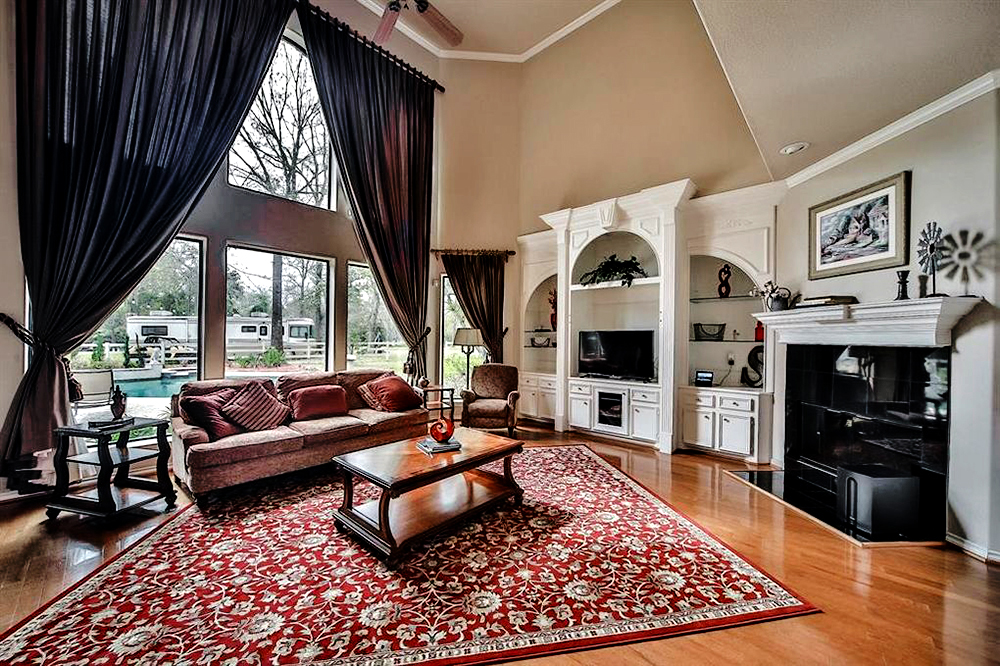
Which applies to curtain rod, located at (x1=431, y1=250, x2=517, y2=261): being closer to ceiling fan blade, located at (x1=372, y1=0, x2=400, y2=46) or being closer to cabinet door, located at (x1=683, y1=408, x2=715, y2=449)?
ceiling fan blade, located at (x1=372, y1=0, x2=400, y2=46)

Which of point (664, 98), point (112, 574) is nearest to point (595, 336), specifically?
point (664, 98)

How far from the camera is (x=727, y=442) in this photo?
4535 mm

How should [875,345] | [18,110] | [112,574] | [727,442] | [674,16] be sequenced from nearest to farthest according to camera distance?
[112,574]
[18,110]
[875,345]
[727,442]
[674,16]

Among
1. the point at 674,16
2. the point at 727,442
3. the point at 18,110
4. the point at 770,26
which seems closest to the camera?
the point at 770,26

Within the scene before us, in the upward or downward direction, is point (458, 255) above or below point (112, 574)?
above

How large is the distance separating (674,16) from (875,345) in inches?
182

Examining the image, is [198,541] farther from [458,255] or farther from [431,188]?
[431,188]

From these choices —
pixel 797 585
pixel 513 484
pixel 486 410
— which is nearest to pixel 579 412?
pixel 486 410

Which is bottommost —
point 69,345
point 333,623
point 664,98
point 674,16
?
point 333,623

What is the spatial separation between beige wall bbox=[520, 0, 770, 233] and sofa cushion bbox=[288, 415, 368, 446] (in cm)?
403

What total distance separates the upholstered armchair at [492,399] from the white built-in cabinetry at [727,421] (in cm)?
205

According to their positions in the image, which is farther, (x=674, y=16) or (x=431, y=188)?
(x=431, y=188)

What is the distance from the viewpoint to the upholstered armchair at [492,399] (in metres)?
5.12

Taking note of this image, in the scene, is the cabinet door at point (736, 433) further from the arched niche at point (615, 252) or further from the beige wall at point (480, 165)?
the beige wall at point (480, 165)
